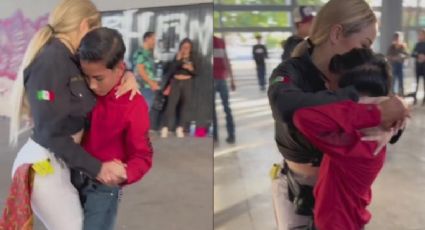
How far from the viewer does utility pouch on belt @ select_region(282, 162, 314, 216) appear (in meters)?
1.41

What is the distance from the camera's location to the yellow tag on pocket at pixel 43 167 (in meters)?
1.46

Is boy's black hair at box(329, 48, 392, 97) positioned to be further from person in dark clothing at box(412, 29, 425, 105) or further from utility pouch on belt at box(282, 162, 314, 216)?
person in dark clothing at box(412, 29, 425, 105)

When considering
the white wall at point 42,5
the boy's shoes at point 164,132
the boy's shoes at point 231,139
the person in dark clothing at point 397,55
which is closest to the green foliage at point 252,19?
the person in dark clothing at point 397,55

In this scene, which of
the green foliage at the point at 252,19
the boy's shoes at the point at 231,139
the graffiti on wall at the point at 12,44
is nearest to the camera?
the green foliage at the point at 252,19

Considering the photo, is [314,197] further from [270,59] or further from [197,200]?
[197,200]

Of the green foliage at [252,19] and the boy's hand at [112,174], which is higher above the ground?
the green foliage at [252,19]

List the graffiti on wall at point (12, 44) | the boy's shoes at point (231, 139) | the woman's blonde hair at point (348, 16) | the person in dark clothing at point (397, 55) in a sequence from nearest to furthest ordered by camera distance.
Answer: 1. the woman's blonde hair at point (348, 16)
2. the person in dark clothing at point (397, 55)
3. the boy's shoes at point (231, 139)
4. the graffiti on wall at point (12, 44)

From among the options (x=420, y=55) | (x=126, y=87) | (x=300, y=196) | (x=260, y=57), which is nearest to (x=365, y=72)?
(x=300, y=196)

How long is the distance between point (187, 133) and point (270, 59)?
1.77 meters

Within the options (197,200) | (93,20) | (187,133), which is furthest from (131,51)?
(93,20)

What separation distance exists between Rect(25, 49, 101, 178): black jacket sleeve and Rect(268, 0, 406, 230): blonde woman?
1.81ft

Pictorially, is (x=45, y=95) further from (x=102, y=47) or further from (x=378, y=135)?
(x=378, y=135)

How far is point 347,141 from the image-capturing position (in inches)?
44.7

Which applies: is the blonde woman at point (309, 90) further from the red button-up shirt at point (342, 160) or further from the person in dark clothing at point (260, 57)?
the person in dark clothing at point (260, 57)
